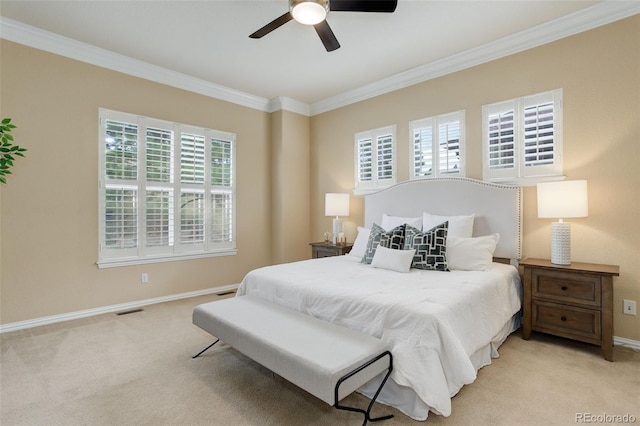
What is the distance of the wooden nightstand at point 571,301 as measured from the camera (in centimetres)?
255

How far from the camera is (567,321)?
273 centimetres

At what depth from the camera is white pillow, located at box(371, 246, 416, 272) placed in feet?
9.84

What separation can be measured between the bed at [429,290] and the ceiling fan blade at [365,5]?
1991 mm

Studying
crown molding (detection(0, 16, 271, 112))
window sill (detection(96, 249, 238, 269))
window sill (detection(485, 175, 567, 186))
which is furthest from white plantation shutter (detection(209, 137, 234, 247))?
window sill (detection(485, 175, 567, 186))

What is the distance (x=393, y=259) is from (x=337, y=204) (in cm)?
184

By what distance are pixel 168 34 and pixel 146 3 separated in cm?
48

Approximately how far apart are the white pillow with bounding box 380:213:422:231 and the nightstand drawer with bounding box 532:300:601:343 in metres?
1.35

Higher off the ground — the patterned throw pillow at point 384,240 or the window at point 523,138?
the window at point 523,138

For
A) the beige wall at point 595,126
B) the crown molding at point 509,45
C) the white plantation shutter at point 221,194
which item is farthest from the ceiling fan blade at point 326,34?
the white plantation shutter at point 221,194

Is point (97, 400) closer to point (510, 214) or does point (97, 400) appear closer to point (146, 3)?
point (146, 3)

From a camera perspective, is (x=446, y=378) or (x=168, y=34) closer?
(x=446, y=378)

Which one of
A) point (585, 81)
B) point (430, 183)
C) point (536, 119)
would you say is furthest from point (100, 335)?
point (585, 81)

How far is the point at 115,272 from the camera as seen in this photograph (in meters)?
3.87

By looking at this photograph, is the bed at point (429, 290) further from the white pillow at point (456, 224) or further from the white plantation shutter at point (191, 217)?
the white plantation shutter at point (191, 217)
